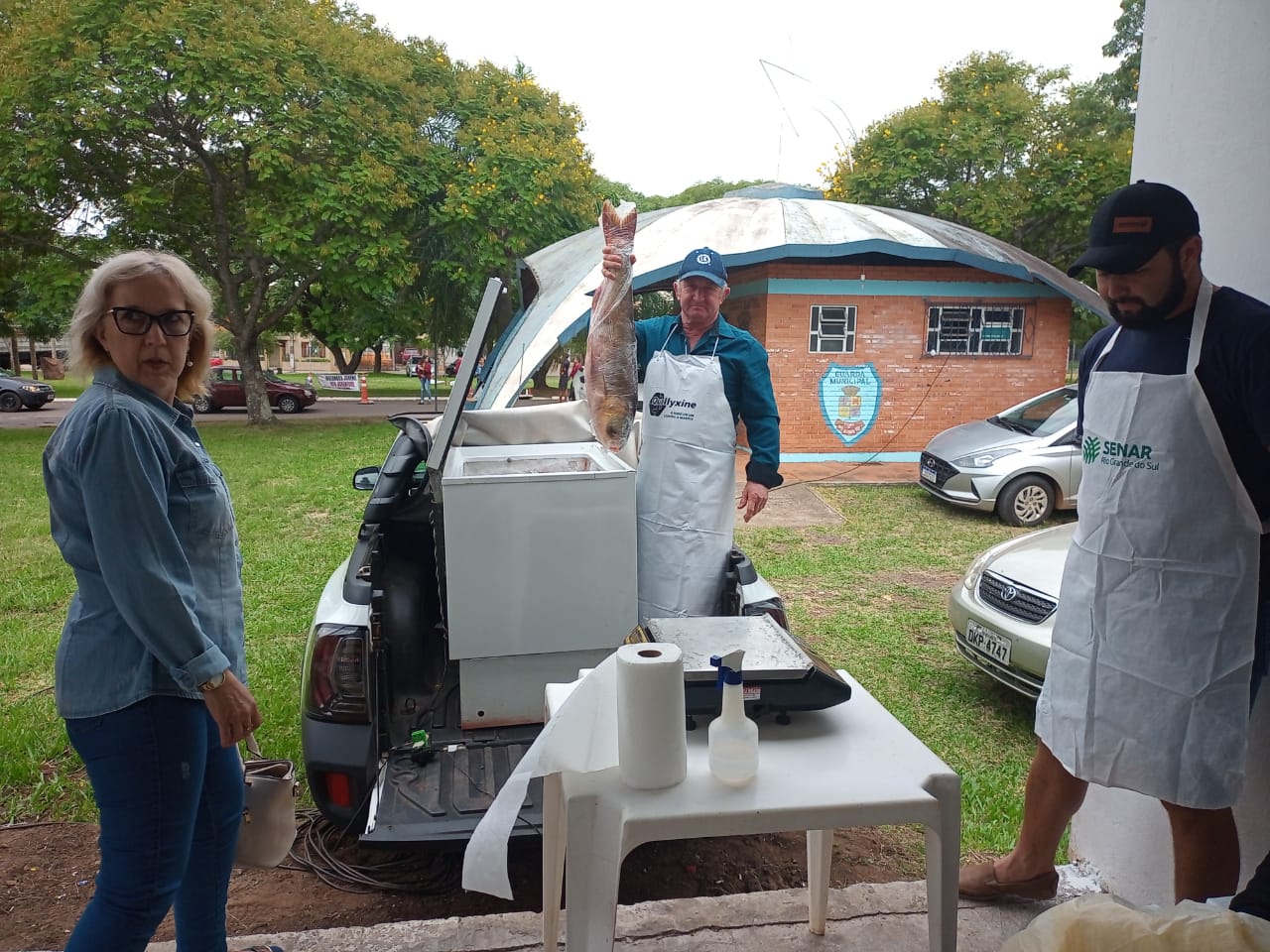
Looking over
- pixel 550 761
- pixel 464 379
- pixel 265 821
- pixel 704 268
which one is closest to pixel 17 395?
pixel 464 379

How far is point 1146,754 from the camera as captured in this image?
1965mm

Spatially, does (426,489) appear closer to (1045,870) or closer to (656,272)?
(1045,870)

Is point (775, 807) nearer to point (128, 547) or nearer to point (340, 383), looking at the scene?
point (128, 547)

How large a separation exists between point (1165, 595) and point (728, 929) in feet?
4.62

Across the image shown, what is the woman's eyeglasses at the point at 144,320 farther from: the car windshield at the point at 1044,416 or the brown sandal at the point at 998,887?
the car windshield at the point at 1044,416

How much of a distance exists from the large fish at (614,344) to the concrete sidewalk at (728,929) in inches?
63.3

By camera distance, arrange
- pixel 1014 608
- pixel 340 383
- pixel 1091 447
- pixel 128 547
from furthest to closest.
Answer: pixel 340 383 → pixel 1014 608 → pixel 1091 447 → pixel 128 547

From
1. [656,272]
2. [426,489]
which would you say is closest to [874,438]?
[656,272]

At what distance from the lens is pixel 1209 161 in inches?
87.2

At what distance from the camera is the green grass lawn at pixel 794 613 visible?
144 inches

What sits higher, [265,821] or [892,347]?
[892,347]

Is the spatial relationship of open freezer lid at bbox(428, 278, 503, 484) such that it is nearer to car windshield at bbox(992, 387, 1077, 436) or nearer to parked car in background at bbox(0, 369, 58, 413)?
car windshield at bbox(992, 387, 1077, 436)

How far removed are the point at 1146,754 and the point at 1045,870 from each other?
60cm

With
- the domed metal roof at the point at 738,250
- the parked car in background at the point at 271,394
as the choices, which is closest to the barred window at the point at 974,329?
the domed metal roof at the point at 738,250
